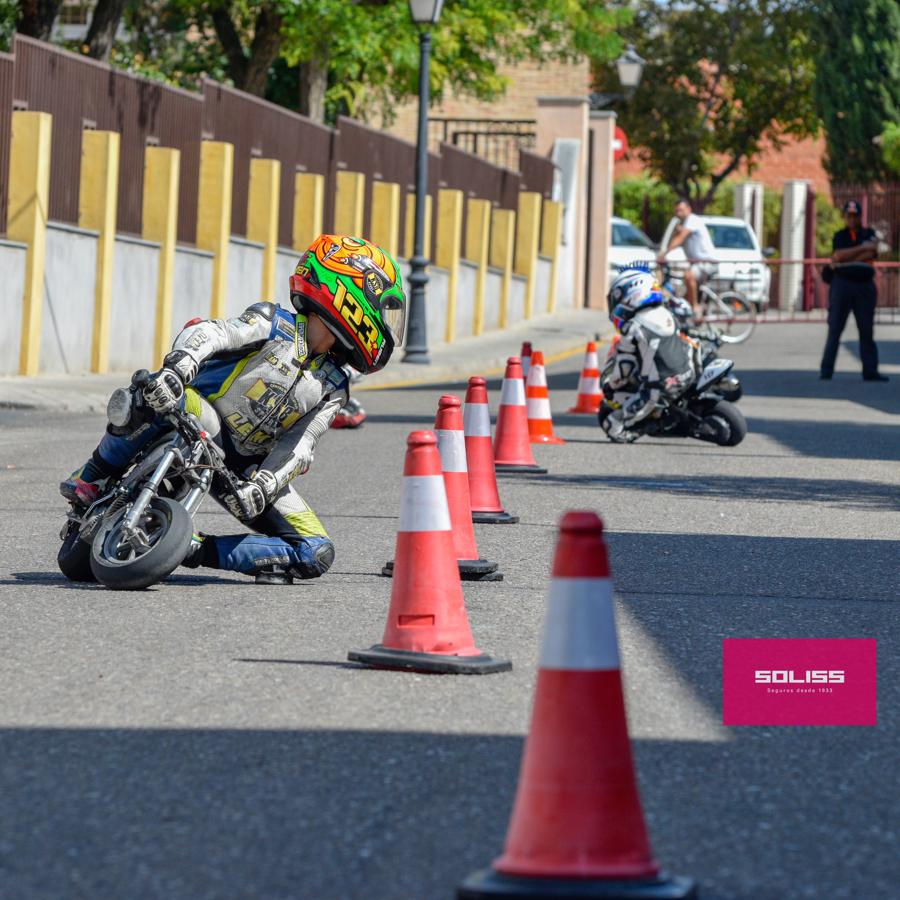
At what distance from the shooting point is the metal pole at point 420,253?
26594 millimetres

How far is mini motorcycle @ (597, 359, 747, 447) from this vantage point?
52.6 ft

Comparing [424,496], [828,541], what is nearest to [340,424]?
[828,541]

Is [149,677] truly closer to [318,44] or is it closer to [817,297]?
[318,44]

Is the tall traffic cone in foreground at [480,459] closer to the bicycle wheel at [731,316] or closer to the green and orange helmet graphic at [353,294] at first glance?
the green and orange helmet graphic at [353,294]

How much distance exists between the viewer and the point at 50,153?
21.7 m

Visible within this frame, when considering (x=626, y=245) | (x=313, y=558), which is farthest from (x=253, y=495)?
(x=626, y=245)

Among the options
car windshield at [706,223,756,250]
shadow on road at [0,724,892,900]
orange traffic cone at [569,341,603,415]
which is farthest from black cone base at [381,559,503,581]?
car windshield at [706,223,756,250]

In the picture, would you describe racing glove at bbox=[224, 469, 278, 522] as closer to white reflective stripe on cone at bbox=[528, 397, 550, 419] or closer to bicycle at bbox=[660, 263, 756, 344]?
white reflective stripe on cone at bbox=[528, 397, 550, 419]

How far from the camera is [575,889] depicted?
4.05 meters

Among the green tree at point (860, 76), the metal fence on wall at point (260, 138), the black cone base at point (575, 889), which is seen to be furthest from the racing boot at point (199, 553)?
the green tree at point (860, 76)

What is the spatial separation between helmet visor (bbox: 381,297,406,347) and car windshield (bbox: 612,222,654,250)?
3663 cm

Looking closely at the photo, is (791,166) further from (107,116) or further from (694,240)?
(107,116)

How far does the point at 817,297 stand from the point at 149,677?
142ft

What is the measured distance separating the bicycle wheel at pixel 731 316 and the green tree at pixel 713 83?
82.2ft
